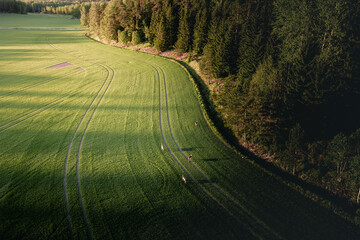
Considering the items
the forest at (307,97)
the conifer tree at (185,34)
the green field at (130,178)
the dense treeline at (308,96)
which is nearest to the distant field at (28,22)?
the conifer tree at (185,34)

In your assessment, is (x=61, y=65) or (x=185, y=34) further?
(x=61, y=65)

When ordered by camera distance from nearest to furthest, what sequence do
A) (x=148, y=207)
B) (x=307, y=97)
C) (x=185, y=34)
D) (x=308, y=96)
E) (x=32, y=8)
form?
(x=148, y=207)
(x=307, y=97)
(x=308, y=96)
(x=185, y=34)
(x=32, y=8)

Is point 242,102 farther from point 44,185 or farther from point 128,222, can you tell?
point 44,185

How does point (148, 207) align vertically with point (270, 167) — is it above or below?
below

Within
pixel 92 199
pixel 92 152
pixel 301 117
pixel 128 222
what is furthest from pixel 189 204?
pixel 301 117

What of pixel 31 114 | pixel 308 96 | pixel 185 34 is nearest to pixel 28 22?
pixel 185 34

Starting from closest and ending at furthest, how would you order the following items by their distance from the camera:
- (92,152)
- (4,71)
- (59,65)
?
(92,152) < (4,71) < (59,65)

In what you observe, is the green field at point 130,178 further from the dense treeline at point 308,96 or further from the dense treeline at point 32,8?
the dense treeline at point 32,8

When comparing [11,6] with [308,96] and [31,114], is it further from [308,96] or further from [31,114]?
[308,96]

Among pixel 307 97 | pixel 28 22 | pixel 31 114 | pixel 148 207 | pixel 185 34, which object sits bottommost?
pixel 148 207
